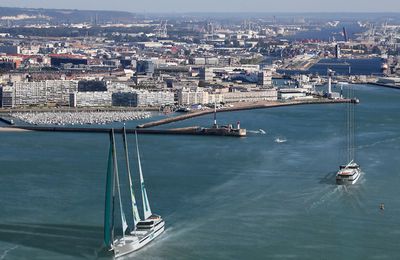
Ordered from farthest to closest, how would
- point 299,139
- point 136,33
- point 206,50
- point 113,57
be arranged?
point 136,33, point 206,50, point 113,57, point 299,139

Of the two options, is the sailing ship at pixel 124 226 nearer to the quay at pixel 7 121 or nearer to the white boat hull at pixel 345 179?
the white boat hull at pixel 345 179

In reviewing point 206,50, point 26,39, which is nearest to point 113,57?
point 206,50

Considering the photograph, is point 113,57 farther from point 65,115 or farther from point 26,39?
point 65,115

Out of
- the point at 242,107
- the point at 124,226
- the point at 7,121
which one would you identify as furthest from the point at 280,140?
the point at 124,226

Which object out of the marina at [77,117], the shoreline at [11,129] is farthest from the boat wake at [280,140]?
the shoreline at [11,129]

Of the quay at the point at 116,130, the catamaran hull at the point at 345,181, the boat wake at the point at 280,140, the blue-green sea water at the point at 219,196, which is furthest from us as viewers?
the quay at the point at 116,130

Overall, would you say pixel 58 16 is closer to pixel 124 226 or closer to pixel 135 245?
pixel 124 226

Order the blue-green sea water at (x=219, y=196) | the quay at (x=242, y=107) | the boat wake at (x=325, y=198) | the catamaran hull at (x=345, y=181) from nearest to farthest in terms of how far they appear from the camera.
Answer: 1. the blue-green sea water at (x=219, y=196)
2. the boat wake at (x=325, y=198)
3. the catamaran hull at (x=345, y=181)
4. the quay at (x=242, y=107)
